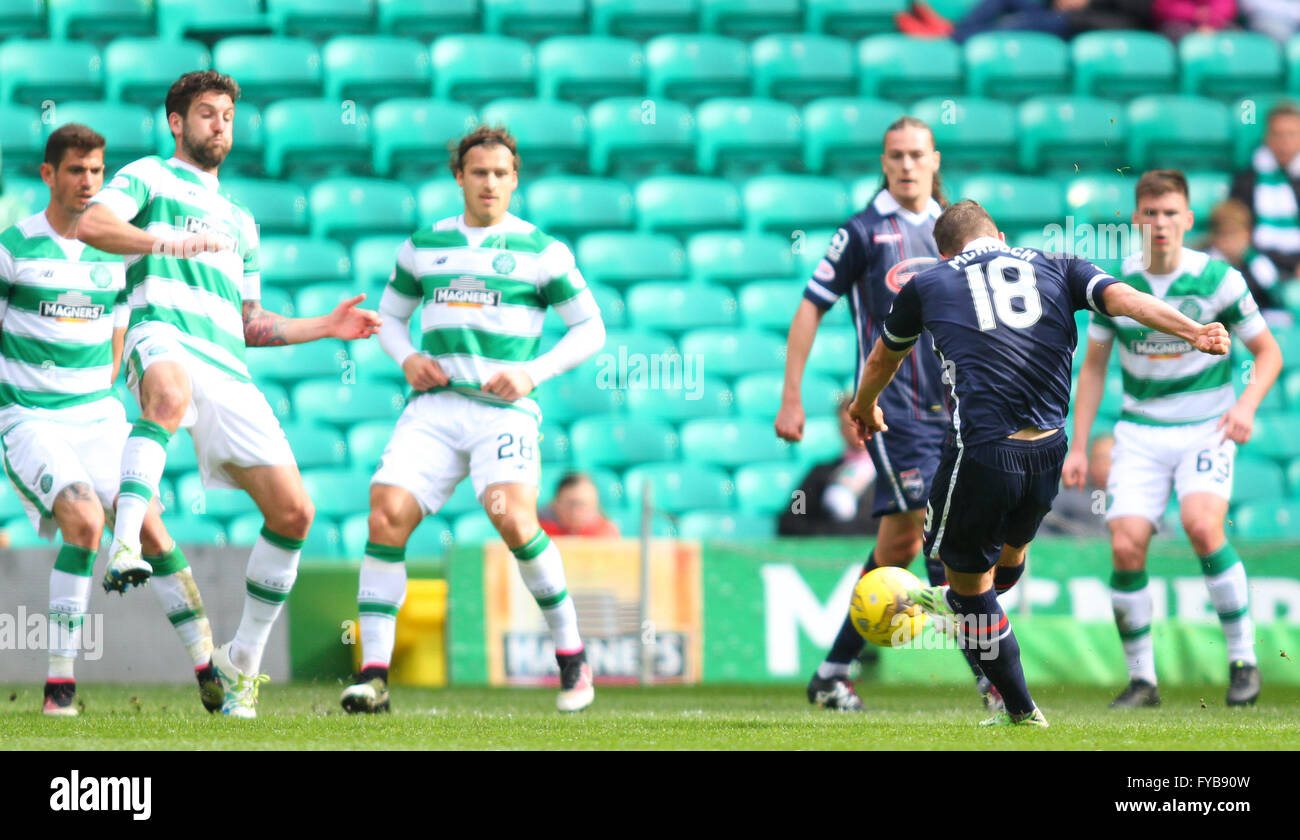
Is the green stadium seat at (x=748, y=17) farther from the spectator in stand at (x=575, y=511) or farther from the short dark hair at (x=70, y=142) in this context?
the short dark hair at (x=70, y=142)

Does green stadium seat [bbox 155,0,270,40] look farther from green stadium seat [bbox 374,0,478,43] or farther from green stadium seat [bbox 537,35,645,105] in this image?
green stadium seat [bbox 537,35,645,105]

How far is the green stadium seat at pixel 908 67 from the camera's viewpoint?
12289mm

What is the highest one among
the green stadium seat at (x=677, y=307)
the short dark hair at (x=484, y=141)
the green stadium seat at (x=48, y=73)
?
the green stadium seat at (x=48, y=73)

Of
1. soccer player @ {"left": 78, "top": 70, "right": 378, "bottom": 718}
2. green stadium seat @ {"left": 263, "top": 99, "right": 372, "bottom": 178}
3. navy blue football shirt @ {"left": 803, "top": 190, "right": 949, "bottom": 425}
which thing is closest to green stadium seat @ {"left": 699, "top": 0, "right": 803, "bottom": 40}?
green stadium seat @ {"left": 263, "top": 99, "right": 372, "bottom": 178}

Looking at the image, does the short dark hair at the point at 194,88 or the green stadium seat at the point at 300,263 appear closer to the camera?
the short dark hair at the point at 194,88

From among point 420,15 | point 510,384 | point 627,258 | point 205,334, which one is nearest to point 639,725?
point 510,384

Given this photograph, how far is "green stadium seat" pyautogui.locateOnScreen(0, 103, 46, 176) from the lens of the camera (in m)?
11.3

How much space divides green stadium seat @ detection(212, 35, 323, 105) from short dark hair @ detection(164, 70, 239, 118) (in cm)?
648

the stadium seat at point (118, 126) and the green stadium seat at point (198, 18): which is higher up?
the green stadium seat at point (198, 18)

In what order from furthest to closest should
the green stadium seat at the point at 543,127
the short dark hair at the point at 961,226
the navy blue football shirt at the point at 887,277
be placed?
the green stadium seat at the point at 543,127 → the navy blue football shirt at the point at 887,277 → the short dark hair at the point at 961,226

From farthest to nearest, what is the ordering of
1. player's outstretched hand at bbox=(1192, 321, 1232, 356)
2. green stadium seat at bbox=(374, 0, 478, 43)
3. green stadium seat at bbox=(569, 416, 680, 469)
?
1. green stadium seat at bbox=(374, 0, 478, 43)
2. green stadium seat at bbox=(569, 416, 680, 469)
3. player's outstretched hand at bbox=(1192, 321, 1232, 356)

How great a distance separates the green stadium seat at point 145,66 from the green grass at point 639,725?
598 centimetres

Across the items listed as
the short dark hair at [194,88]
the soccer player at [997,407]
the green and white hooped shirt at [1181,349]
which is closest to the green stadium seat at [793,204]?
the green and white hooped shirt at [1181,349]
